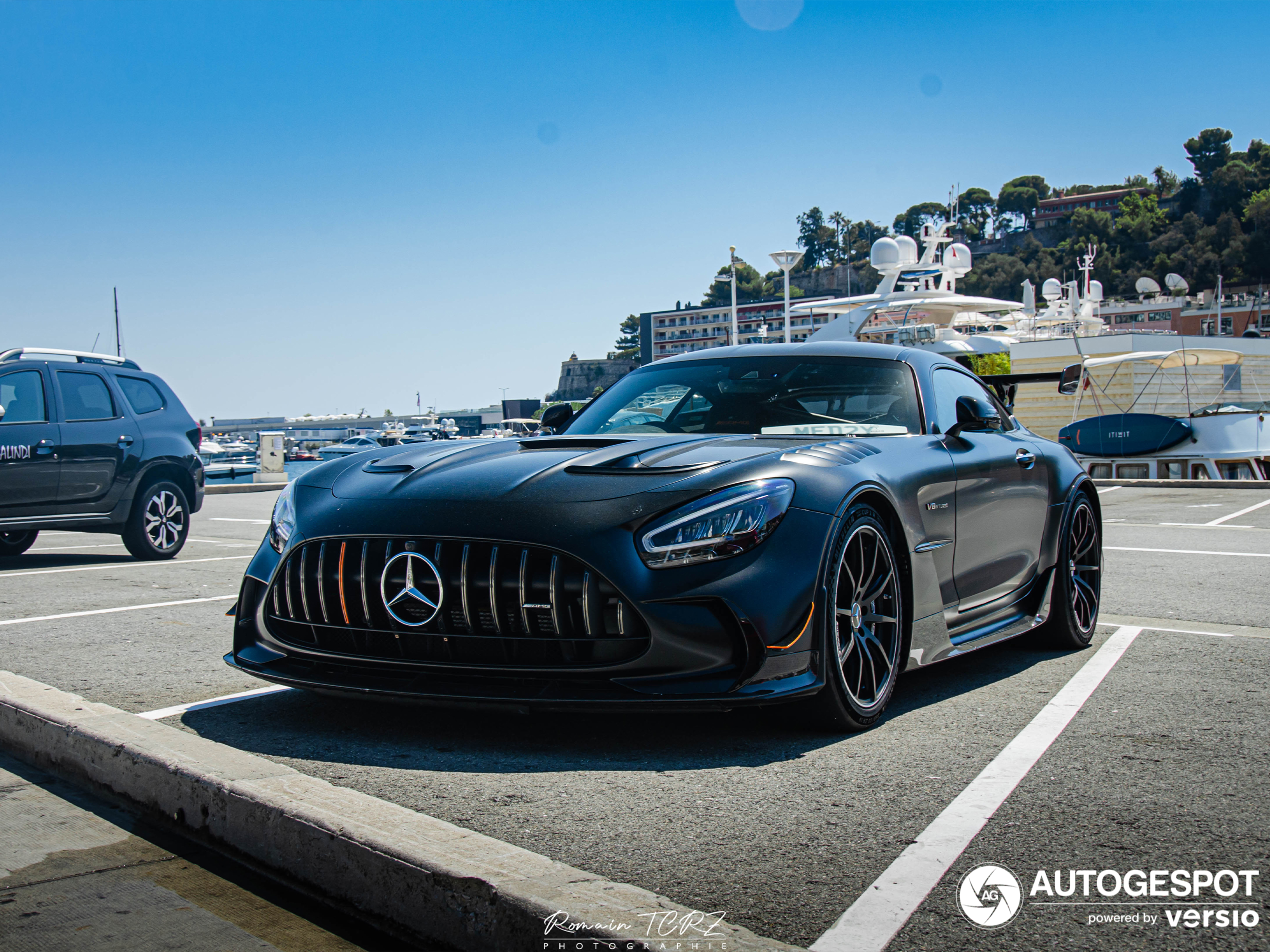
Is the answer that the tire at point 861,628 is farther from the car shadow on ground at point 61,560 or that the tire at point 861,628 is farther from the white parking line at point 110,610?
the car shadow on ground at point 61,560

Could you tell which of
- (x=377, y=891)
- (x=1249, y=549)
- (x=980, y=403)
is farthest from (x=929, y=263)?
(x=377, y=891)

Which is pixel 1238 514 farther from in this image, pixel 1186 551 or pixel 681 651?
pixel 681 651

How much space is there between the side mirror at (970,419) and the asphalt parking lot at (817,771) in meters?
1.05

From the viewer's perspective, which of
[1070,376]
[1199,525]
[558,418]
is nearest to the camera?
[558,418]

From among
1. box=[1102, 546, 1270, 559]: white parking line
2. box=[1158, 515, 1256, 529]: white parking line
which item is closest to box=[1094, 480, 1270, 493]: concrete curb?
box=[1158, 515, 1256, 529]: white parking line

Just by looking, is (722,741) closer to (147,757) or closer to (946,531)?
(946,531)

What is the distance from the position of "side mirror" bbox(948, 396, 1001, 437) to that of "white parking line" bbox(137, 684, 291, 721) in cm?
285

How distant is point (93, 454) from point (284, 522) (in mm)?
7120

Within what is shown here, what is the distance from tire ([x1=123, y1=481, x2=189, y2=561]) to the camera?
10055 mm

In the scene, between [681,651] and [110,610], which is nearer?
[681,651]

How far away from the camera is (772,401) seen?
4.60 meters

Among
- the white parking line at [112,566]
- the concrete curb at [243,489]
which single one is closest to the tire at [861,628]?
the white parking line at [112,566]

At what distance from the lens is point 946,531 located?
Result: 4238 millimetres

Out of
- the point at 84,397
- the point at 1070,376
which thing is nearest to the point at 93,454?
the point at 84,397
